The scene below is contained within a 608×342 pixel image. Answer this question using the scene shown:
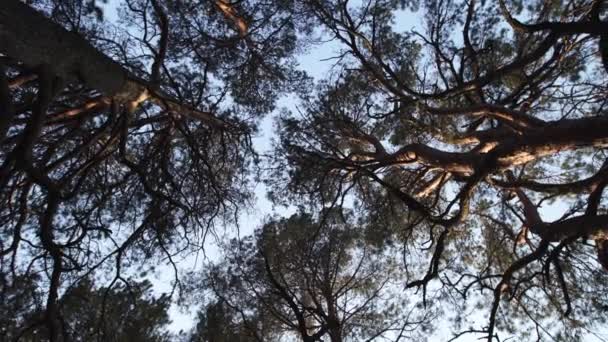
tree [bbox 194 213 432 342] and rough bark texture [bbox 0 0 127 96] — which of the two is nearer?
rough bark texture [bbox 0 0 127 96]

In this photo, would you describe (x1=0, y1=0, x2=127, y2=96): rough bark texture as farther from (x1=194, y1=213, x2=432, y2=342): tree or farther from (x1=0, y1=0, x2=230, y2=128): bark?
(x1=194, y1=213, x2=432, y2=342): tree

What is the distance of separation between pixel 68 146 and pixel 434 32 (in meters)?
3.99

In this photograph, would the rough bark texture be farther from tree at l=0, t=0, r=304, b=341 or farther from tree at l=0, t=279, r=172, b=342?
tree at l=0, t=279, r=172, b=342

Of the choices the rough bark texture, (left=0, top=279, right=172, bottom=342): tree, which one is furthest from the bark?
(left=0, top=279, right=172, bottom=342): tree

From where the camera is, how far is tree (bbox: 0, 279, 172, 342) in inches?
137

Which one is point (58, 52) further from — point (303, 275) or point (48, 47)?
point (303, 275)

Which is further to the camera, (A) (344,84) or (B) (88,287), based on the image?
(A) (344,84)

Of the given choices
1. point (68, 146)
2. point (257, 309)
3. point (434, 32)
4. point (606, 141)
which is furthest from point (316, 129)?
point (606, 141)

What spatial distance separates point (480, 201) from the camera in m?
5.82

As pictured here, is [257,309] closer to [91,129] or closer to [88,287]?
[88,287]

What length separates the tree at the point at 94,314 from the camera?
11.4 ft

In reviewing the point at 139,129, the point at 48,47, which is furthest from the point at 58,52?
the point at 139,129

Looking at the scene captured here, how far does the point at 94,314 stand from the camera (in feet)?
13.5

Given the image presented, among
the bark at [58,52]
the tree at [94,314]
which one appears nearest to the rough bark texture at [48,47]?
the bark at [58,52]
